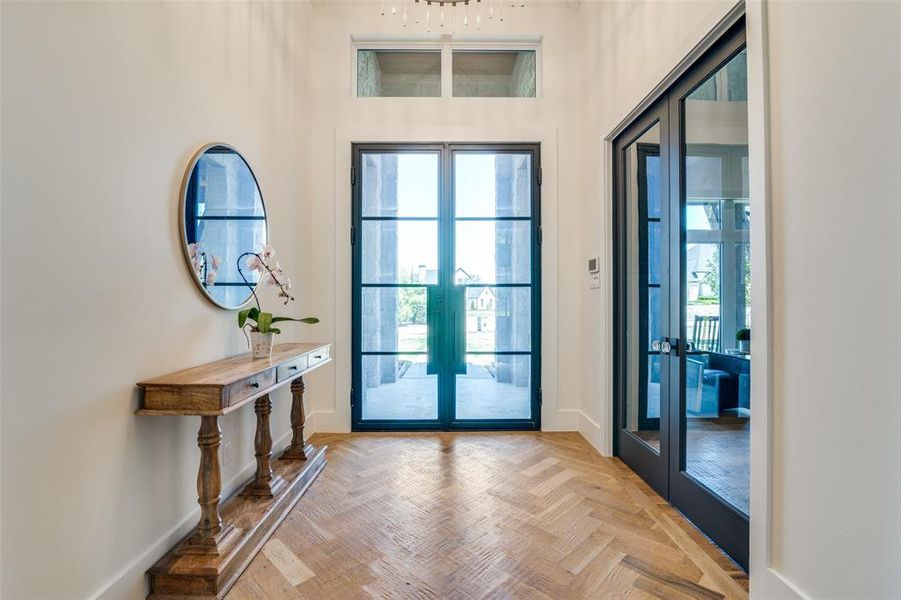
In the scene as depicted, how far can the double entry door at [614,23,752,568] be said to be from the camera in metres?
1.80

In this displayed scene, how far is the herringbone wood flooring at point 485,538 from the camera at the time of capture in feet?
5.41

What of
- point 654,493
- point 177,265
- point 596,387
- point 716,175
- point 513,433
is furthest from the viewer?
point 513,433

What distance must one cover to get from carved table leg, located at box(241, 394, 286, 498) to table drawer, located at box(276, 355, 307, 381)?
0.63ft

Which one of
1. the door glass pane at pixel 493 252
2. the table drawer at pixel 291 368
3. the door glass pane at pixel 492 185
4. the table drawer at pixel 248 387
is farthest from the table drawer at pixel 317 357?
the door glass pane at pixel 492 185

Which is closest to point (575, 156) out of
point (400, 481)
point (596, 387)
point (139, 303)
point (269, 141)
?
point (596, 387)

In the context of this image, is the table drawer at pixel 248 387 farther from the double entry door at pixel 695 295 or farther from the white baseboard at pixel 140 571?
the double entry door at pixel 695 295

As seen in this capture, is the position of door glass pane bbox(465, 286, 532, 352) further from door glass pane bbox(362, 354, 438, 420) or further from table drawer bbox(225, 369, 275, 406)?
table drawer bbox(225, 369, 275, 406)

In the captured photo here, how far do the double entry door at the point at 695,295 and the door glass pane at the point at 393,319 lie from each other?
183 cm

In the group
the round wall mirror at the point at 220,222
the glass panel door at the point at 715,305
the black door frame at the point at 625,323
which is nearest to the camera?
the glass panel door at the point at 715,305

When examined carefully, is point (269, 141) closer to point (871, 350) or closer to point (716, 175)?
point (716, 175)

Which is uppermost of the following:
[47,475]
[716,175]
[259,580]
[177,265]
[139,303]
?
[716,175]

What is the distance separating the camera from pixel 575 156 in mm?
3570

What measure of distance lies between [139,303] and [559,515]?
7.62 feet

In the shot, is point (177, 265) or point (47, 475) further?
point (177, 265)
